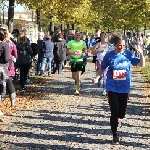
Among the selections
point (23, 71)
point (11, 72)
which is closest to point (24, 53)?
point (23, 71)

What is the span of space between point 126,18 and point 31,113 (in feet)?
124

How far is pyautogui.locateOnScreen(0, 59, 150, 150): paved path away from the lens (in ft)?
24.0

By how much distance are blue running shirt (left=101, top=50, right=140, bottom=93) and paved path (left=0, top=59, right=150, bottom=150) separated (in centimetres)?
93

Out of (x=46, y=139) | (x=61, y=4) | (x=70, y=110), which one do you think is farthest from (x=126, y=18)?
(x=46, y=139)

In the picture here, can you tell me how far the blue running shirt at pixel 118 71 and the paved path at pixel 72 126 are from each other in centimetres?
93

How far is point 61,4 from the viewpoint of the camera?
947 inches

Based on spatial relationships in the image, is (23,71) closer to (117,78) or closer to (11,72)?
(11,72)

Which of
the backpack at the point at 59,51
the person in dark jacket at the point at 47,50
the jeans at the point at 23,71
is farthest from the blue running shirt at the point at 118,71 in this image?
the backpack at the point at 59,51

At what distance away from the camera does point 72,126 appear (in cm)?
880

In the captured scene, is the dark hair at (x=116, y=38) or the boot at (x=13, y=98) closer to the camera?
the dark hair at (x=116, y=38)

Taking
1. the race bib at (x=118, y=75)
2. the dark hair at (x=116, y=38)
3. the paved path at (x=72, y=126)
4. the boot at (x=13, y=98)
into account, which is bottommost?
the paved path at (x=72, y=126)

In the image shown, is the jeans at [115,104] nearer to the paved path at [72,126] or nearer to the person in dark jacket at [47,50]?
the paved path at [72,126]

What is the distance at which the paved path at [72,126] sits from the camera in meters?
7.31

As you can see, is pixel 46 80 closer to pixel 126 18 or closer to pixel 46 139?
→ pixel 46 139
